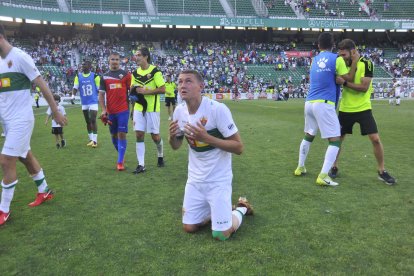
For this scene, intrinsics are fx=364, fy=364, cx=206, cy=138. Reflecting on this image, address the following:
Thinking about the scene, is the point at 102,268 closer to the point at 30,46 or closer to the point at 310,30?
the point at 30,46

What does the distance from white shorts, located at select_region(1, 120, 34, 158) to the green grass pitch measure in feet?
2.90

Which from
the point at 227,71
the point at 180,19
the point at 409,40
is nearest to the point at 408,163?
the point at 227,71

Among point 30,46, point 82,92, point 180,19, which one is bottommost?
point 82,92

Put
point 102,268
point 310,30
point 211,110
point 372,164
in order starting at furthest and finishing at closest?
→ point 310,30
point 372,164
point 211,110
point 102,268

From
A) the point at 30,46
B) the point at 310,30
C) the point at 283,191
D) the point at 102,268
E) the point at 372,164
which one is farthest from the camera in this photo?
the point at 310,30

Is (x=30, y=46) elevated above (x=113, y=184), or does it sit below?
above

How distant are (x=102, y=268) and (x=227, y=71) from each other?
42.6 m

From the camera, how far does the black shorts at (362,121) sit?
6.10 m

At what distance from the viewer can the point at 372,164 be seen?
7.54 metres

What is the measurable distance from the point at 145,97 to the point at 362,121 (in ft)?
13.1

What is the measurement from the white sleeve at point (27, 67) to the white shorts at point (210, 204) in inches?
96.2

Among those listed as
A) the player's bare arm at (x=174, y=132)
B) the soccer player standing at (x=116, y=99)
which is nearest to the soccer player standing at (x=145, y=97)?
the soccer player standing at (x=116, y=99)

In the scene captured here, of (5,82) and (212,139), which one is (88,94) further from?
(212,139)

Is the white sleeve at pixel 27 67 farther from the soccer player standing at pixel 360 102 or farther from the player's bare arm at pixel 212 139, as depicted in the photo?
the soccer player standing at pixel 360 102
